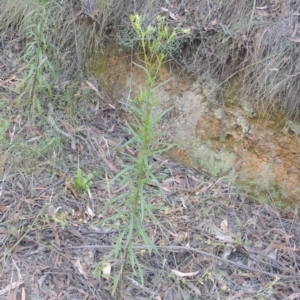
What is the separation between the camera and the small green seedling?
8.14 feet

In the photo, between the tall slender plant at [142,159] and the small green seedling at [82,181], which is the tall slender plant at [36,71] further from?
the tall slender plant at [142,159]

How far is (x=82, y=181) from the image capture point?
2.49 meters

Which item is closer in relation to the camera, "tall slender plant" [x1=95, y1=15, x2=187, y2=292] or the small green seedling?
"tall slender plant" [x1=95, y1=15, x2=187, y2=292]

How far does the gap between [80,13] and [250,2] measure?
Result: 3.50ft

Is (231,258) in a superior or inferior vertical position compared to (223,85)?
inferior

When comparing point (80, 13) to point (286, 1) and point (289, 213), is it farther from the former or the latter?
point (289, 213)

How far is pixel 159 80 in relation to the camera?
2.88 metres

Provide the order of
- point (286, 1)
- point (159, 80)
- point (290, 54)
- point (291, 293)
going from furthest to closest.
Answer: point (159, 80) → point (286, 1) → point (290, 54) → point (291, 293)

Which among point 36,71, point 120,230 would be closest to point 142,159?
point 120,230

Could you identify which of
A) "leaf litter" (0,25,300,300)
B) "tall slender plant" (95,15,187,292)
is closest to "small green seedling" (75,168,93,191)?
"leaf litter" (0,25,300,300)

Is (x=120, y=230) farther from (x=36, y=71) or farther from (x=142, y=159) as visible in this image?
(x=36, y=71)

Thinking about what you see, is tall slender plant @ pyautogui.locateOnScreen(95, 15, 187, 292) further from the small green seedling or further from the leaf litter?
the small green seedling

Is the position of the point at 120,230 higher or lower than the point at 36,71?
lower

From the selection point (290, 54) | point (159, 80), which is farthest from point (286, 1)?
point (159, 80)
